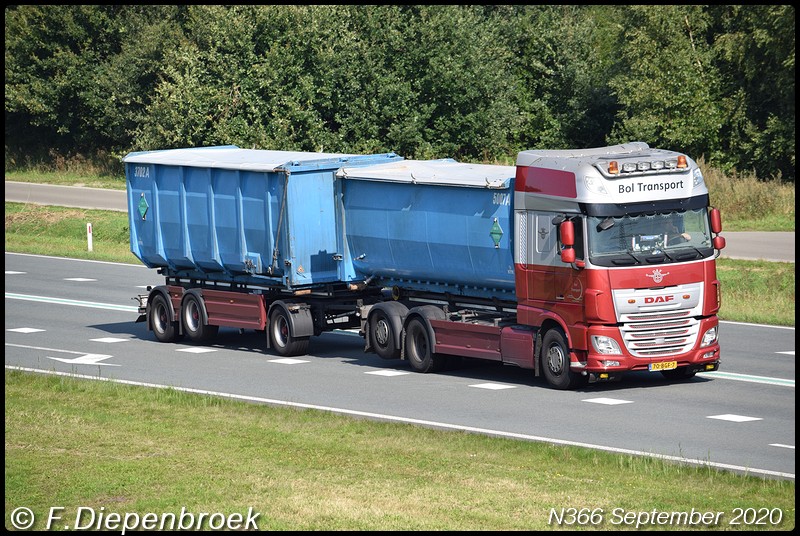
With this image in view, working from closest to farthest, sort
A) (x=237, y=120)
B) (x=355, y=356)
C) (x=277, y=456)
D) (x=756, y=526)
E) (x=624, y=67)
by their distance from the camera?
(x=756, y=526)
(x=277, y=456)
(x=355, y=356)
(x=237, y=120)
(x=624, y=67)

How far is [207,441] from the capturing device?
1558cm

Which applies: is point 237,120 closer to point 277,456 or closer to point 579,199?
point 579,199

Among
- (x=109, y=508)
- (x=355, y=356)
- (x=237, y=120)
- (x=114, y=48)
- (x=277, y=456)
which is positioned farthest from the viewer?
(x=114, y=48)

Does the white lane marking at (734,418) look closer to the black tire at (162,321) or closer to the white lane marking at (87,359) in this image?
the white lane marking at (87,359)

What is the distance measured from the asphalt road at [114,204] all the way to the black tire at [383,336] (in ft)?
45.7

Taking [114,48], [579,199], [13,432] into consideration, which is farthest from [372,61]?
[13,432]

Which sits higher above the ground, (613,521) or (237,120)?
(237,120)

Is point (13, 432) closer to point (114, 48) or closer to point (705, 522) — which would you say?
point (705, 522)

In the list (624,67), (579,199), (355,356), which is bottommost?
(355,356)

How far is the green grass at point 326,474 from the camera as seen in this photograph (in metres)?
12.0

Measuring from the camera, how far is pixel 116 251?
41.3m

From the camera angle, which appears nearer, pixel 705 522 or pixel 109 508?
pixel 705 522

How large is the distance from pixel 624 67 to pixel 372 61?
34.0 ft

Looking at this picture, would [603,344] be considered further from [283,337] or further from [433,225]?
[283,337]
